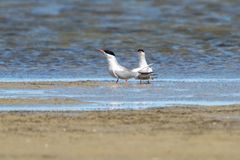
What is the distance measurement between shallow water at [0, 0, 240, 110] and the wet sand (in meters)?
1.37

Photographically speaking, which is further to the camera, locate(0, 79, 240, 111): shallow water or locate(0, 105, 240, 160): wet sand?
locate(0, 79, 240, 111): shallow water

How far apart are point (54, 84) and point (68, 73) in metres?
3.14

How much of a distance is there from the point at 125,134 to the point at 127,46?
15.8 meters

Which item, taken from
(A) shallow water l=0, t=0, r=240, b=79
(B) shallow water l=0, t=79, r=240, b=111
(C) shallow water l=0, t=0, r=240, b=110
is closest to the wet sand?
(B) shallow water l=0, t=79, r=240, b=111

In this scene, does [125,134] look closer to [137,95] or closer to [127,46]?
[137,95]

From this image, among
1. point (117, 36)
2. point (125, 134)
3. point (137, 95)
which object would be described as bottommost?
point (117, 36)

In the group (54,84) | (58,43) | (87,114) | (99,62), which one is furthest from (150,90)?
(58,43)

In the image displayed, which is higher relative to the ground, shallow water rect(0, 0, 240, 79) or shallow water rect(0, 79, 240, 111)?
shallow water rect(0, 79, 240, 111)

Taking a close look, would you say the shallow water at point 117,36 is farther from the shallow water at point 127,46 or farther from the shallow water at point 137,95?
the shallow water at point 137,95

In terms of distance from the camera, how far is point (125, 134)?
1234 cm

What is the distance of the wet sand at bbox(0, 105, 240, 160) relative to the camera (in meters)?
11.0

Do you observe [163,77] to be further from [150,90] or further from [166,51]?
[166,51]

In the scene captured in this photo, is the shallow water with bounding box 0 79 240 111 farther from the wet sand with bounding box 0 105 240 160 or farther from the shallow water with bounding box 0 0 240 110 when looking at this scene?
the wet sand with bounding box 0 105 240 160

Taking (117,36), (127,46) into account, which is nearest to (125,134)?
(127,46)
